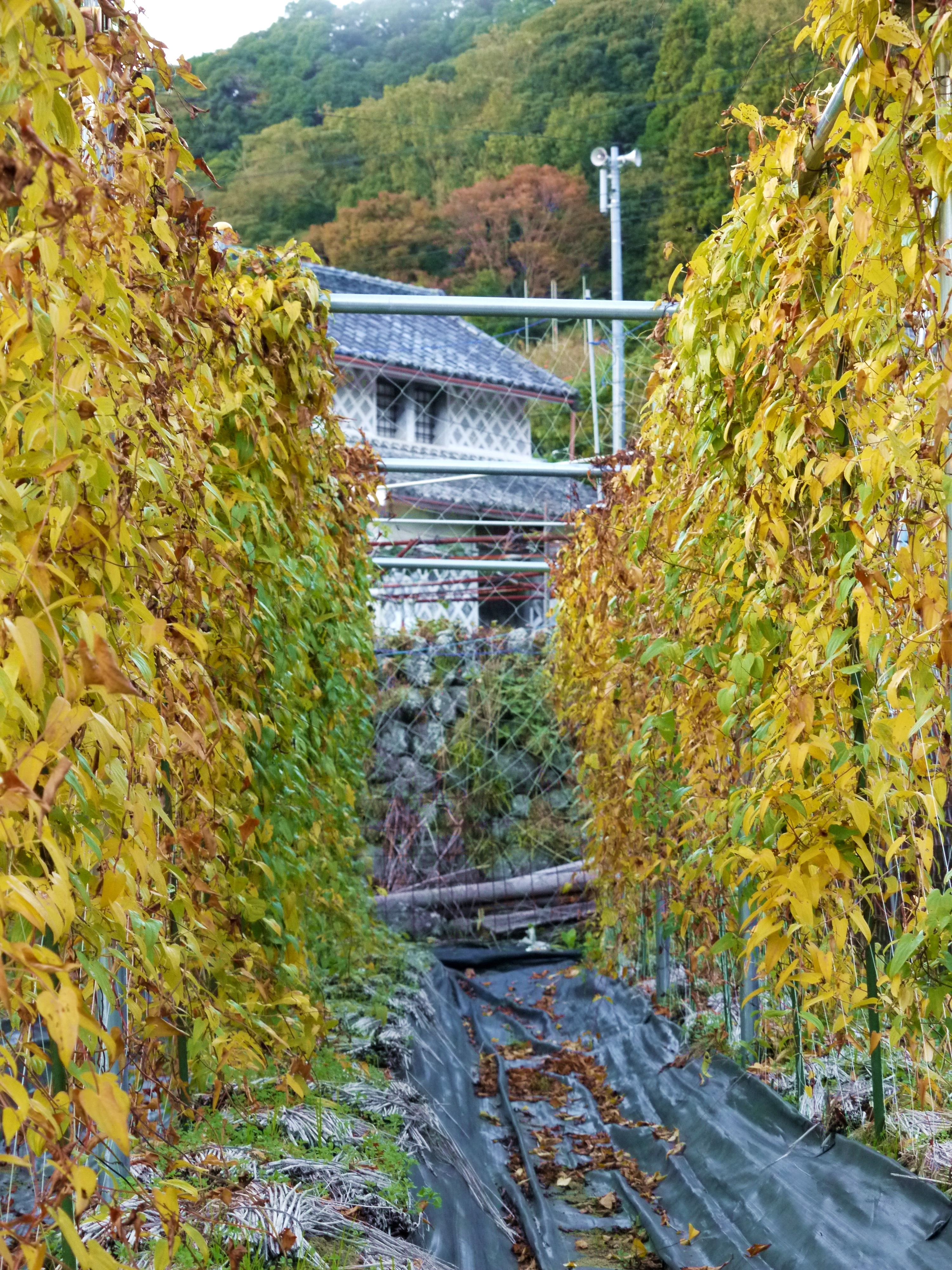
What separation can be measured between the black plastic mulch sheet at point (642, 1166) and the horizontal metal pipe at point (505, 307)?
2.83 meters

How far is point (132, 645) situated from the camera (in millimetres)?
1526

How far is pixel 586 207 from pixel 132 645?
74.1ft

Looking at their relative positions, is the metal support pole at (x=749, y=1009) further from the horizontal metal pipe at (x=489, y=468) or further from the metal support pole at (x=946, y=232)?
the horizontal metal pipe at (x=489, y=468)

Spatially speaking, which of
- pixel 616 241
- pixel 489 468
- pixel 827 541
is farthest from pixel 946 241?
pixel 616 241

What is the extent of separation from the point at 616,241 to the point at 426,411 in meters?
5.08

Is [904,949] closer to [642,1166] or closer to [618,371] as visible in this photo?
[642,1166]

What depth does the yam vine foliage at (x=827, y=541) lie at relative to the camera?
190 centimetres

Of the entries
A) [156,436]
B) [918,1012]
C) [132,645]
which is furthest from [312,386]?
[918,1012]

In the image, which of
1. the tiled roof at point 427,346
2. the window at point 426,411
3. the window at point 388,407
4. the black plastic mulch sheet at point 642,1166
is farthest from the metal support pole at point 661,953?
the window at point 426,411

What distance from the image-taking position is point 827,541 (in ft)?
8.26

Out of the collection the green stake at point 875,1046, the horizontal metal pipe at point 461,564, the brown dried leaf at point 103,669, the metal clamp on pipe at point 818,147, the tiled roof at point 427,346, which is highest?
the tiled roof at point 427,346

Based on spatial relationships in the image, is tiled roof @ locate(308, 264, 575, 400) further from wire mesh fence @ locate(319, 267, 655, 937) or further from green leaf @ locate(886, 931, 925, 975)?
green leaf @ locate(886, 931, 925, 975)

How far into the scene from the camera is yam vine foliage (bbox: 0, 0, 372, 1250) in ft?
3.88

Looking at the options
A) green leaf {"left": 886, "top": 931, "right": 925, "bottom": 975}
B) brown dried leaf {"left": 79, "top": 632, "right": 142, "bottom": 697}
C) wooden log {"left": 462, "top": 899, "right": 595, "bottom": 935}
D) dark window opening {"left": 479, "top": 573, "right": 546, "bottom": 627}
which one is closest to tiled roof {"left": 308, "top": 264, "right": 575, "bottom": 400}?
dark window opening {"left": 479, "top": 573, "right": 546, "bottom": 627}
